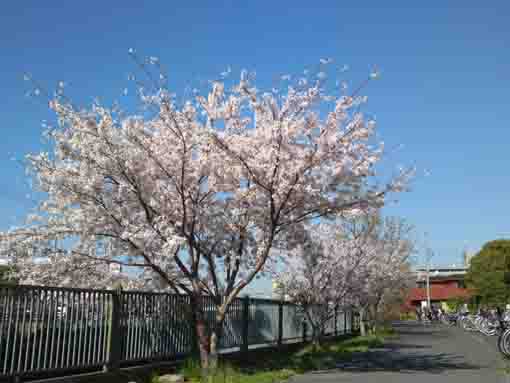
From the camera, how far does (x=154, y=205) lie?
1197 centimetres

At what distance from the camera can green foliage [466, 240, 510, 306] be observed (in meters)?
45.0

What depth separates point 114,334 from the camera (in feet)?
35.7

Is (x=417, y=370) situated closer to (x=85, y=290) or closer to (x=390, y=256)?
(x=85, y=290)

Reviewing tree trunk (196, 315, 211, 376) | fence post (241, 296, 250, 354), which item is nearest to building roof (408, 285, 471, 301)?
fence post (241, 296, 250, 354)

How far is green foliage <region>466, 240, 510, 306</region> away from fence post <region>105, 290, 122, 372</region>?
38.4 m

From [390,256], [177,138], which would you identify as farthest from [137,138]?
[390,256]

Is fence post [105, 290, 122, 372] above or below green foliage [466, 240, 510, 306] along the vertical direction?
below

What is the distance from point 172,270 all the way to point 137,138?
3936 mm

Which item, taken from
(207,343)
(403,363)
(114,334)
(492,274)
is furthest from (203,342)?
(492,274)

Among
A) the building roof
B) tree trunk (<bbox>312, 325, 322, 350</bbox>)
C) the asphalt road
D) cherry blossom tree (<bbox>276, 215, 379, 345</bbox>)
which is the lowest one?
the asphalt road

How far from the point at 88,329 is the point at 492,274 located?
43.5m

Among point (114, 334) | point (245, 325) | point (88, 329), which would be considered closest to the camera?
point (88, 329)

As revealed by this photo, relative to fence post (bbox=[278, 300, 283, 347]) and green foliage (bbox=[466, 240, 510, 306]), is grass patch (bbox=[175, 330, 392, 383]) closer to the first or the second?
fence post (bbox=[278, 300, 283, 347])

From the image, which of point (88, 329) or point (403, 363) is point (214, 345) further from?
point (403, 363)
